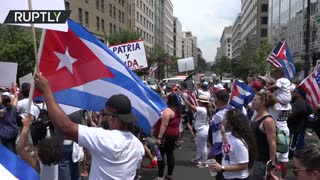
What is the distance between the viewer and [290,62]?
36.0 ft

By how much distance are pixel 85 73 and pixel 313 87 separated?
16.7ft

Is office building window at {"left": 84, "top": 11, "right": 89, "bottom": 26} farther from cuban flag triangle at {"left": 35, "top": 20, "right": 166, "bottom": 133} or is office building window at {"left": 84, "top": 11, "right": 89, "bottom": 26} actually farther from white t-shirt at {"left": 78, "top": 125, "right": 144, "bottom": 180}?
white t-shirt at {"left": 78, "top": 125, "right": 144, "bottom": 180}

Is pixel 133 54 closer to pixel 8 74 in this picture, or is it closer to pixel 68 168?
pixel 68 168

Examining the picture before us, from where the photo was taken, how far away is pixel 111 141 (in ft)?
11.1

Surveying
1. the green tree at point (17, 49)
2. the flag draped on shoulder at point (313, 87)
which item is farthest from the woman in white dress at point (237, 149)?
the green tree at point (17, 49)

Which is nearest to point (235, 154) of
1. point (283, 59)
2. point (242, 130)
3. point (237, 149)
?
point (237, 149)

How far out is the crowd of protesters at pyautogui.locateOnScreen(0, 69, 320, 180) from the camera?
3.32 metres

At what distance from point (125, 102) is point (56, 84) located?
1364 millimetres

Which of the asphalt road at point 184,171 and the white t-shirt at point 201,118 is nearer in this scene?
the asphalt road at point 184,171

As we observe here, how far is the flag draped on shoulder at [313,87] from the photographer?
8.09 m

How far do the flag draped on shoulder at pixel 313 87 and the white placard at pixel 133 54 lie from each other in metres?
4.16

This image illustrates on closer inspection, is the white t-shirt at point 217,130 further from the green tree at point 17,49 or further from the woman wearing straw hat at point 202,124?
the green tree at point 17,49

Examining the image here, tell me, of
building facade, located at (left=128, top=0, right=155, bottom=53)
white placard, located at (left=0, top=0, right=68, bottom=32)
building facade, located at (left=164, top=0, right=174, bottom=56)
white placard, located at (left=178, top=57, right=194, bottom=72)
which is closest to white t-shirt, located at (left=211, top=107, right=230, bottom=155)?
white placard, located at (left=0, top=0, right=68, bottom=32)

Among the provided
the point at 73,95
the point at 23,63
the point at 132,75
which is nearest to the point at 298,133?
the point at 132,75
